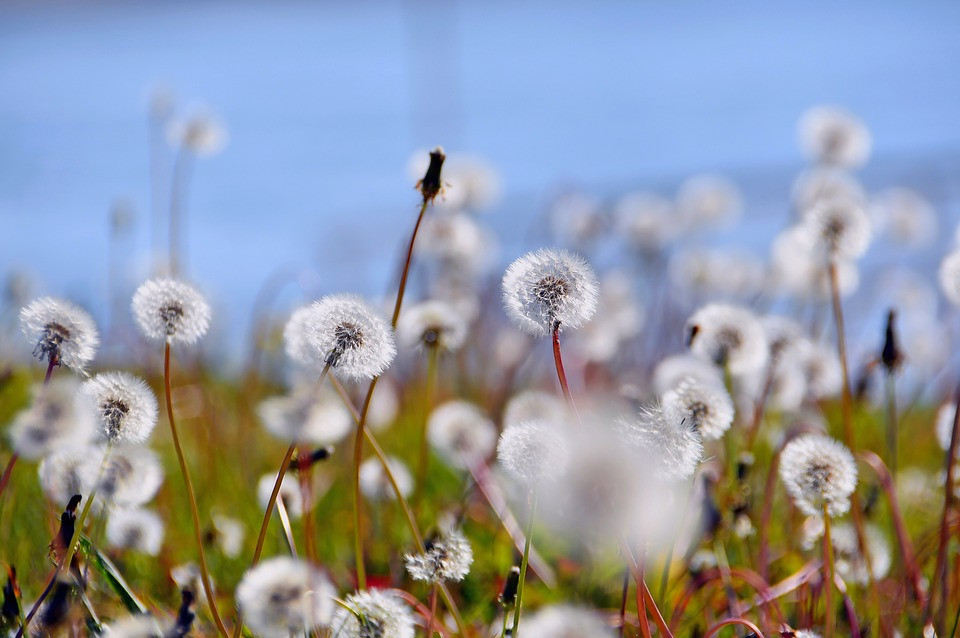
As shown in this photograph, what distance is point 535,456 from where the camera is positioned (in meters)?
1.13

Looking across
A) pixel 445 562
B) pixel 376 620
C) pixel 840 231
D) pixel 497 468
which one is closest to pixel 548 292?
pixel 445 562

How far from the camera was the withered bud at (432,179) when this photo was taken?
53.9 inches

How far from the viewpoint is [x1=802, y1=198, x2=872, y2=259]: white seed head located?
6.07 feet

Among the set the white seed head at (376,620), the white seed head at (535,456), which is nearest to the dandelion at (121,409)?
the white seed head at (376,620)

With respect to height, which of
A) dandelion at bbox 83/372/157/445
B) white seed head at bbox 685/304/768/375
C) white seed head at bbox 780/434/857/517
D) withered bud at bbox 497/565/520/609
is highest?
dandelion at bbox 83/372/157/445

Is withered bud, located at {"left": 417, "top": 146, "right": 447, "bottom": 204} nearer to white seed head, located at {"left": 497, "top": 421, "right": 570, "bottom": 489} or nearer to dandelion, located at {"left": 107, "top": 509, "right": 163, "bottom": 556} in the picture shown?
white seed head, located at {"left": 497, "top": 421, "right": 570, "bottom": 489}

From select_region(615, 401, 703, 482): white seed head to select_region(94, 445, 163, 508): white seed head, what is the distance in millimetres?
816

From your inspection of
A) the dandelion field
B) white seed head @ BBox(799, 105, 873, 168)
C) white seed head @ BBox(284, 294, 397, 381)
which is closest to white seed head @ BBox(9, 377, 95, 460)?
the dandelion field

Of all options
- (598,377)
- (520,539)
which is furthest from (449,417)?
(598,377)

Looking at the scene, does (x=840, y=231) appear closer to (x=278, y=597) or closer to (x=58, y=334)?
(x=278, y=597)

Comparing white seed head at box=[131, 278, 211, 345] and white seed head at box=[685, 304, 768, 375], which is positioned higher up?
white seed head at box=[131, 278, 211, 345]

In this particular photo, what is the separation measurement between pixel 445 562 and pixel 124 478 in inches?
23.6

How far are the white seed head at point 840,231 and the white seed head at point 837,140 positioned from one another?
0.96 m

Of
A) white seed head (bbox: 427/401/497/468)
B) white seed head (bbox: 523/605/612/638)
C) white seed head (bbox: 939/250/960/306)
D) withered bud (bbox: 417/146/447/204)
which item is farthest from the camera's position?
white seed head (bbox: 427/401/497/468)
